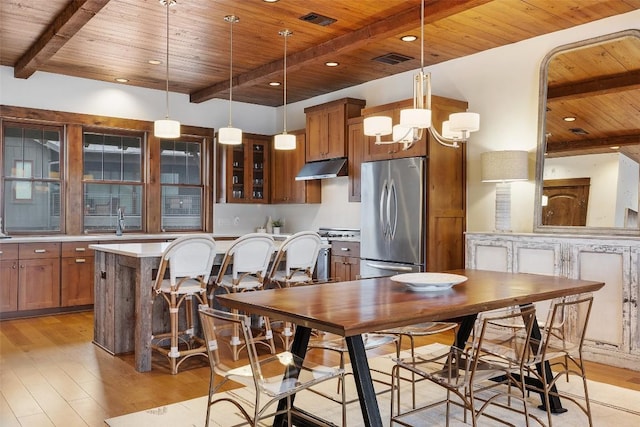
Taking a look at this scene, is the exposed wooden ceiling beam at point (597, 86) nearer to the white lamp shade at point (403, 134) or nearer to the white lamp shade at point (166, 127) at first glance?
the white lamp shade at point (403, 134)

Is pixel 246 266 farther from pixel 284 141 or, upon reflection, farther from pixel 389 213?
pixel 389 213

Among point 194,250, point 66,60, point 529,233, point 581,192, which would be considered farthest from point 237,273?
point 66,60

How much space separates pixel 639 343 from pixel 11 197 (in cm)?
652

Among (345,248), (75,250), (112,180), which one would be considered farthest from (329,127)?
(75,250)

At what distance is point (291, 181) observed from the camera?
296 inches

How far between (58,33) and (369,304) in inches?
149

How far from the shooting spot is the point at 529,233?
4.79m

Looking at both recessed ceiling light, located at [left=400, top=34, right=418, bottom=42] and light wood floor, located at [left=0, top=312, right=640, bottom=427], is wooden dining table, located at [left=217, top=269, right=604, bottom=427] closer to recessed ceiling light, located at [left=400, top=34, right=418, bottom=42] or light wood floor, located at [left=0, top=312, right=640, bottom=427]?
light wood floor, located at [left=0, top=312, right=640, bottom=427]

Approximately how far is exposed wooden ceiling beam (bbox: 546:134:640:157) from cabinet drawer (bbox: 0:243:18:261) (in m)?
5.47

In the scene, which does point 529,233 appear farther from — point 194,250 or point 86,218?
point 86,218

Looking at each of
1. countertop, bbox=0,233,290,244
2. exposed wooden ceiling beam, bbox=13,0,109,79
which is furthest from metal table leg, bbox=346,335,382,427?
countertop, bbox=0,233,290,244

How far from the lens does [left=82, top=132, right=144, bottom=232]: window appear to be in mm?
6816

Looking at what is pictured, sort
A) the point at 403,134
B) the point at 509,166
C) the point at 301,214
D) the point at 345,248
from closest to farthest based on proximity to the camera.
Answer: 1. the point at 403,134
2. the point at 509,166
3. the point at 345,248
4. the point at 301,214

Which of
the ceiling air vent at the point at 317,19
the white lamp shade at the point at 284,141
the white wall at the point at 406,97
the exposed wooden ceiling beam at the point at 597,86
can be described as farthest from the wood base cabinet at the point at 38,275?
the exposed wooden ceiling beam at the point at 597,86
